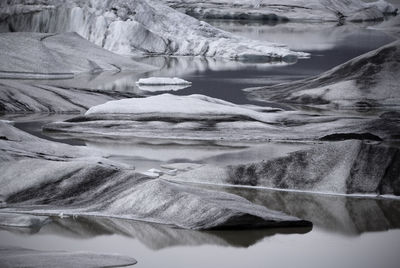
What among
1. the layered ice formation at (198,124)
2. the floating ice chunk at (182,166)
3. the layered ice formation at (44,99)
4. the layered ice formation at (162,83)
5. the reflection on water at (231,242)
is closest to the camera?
the reflection on water at (231,242)

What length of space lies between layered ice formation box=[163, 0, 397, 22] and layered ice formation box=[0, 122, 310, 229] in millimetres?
21536

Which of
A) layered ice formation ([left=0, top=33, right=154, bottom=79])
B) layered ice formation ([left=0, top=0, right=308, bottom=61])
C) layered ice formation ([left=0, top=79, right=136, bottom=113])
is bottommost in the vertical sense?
layered ice formation ([left=0, top=0, right=308, bottom=61])

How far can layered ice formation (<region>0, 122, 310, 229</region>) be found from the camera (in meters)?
3.77

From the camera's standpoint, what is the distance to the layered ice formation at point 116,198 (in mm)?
3768

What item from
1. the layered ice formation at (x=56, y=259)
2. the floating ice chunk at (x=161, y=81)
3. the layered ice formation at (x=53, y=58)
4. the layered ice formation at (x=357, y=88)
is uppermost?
the layered ice formation at (x=56, y=259)

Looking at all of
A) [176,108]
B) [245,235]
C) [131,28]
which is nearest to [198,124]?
[176,108]

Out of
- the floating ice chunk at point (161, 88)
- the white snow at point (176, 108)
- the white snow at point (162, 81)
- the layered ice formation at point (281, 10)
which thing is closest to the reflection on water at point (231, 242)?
the white snow at point (176, 108)

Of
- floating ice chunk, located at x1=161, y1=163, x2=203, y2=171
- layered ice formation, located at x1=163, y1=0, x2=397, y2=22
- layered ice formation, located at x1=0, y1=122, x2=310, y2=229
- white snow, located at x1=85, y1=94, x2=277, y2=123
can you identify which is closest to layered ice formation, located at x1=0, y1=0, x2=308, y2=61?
white snow, located at x1=85, y1=94, x2=277, y2=123

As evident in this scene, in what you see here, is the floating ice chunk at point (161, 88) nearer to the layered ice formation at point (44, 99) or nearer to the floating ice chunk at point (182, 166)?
the layered ice formation at point (44, 99)

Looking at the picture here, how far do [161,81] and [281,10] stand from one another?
670 inches

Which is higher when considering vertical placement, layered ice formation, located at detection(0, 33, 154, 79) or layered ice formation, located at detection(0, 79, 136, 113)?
layered ice formation, located at detection(0, 79, 136, 113)

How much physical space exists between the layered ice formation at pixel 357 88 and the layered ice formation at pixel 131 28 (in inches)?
178

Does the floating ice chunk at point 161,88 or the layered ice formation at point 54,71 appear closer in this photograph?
the layered ice formation at point 54,71

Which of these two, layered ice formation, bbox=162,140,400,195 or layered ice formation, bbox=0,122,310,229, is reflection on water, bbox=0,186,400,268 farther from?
layered ice formation, bbox=162,140,400,195
